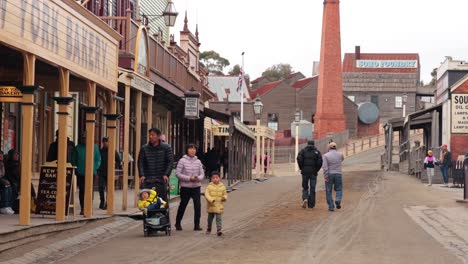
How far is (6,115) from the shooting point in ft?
63.1

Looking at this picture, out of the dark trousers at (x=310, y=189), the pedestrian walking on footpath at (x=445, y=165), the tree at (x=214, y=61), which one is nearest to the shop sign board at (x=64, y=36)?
the dark trousers at (x=310, y=189)

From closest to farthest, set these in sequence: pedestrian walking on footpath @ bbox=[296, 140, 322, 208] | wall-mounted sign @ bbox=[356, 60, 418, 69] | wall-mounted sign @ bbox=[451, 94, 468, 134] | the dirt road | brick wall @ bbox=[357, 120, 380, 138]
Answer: the dirt road → pedestrian walking on footpath @ bbox=[296, 140, 322, 208] → wall-mounted sign @ bbox=[451, 94, 468, 134] → brick wall @ bbox=[357, 120, 380, 138] → wall-mounted sign @ bbox=[356, 60, 418, 69]

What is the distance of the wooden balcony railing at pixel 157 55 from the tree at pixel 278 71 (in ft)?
350

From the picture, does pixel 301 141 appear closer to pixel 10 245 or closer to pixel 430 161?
pixel 430 161

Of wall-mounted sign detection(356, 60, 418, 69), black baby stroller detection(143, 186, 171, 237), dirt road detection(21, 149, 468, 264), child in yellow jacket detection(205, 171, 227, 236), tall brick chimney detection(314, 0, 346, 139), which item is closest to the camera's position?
dirt road detection(21, 149, 468, 264)

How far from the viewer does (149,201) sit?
14.1 meters

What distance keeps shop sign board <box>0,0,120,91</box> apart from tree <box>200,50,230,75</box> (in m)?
110

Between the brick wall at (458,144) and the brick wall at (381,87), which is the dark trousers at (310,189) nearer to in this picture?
the brick wall at (458,144)

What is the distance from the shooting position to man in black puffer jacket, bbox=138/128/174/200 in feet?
47.5

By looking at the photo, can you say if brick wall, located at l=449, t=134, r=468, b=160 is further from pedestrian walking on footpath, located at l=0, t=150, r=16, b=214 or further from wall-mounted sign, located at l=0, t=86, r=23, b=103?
wall-mounted sign, located at l=0, t=86, r=23, b=103

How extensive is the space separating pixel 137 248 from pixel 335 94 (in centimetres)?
6673

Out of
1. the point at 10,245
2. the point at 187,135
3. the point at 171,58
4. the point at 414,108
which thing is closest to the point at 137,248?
the point at 10,245

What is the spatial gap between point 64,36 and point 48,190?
2.69m

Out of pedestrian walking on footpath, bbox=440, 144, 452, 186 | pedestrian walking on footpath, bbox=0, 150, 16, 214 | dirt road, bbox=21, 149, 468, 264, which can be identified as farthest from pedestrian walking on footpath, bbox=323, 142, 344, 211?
pedestrian walking on footpath, bbox=440, 144, 452, 186
